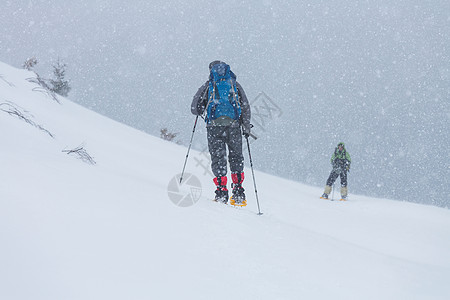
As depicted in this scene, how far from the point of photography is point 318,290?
2109 millimetres

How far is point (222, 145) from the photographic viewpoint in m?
5.17

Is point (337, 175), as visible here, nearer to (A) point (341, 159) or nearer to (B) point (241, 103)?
(A) point (341, 159)

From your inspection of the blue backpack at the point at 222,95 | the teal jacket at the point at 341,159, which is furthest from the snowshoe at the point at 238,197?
the teal jacket at the point at 341,159

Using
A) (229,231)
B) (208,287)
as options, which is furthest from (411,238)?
(208,287)

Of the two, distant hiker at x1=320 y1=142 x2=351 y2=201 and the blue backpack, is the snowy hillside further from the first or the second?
distant hiker at x1=320 y1=142 x2=351 y2=201

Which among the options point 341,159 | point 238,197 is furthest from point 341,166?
point 238,197

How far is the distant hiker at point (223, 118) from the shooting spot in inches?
197

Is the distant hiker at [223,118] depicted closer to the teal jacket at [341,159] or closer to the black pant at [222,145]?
Answer: the black pant at [222,145]

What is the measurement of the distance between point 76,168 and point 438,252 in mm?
5683

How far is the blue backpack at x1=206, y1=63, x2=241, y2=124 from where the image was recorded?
4.99 meters

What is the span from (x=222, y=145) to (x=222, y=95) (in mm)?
746

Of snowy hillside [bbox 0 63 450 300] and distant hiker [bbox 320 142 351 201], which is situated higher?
distant hiker [bbox 320 142 351 201]

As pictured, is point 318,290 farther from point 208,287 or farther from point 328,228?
point 328,228

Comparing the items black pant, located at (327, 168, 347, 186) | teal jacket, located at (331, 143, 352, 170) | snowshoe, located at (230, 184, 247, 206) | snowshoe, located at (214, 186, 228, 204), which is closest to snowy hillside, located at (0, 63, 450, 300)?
snowshoe, located at (214, 186, 228, 204)
